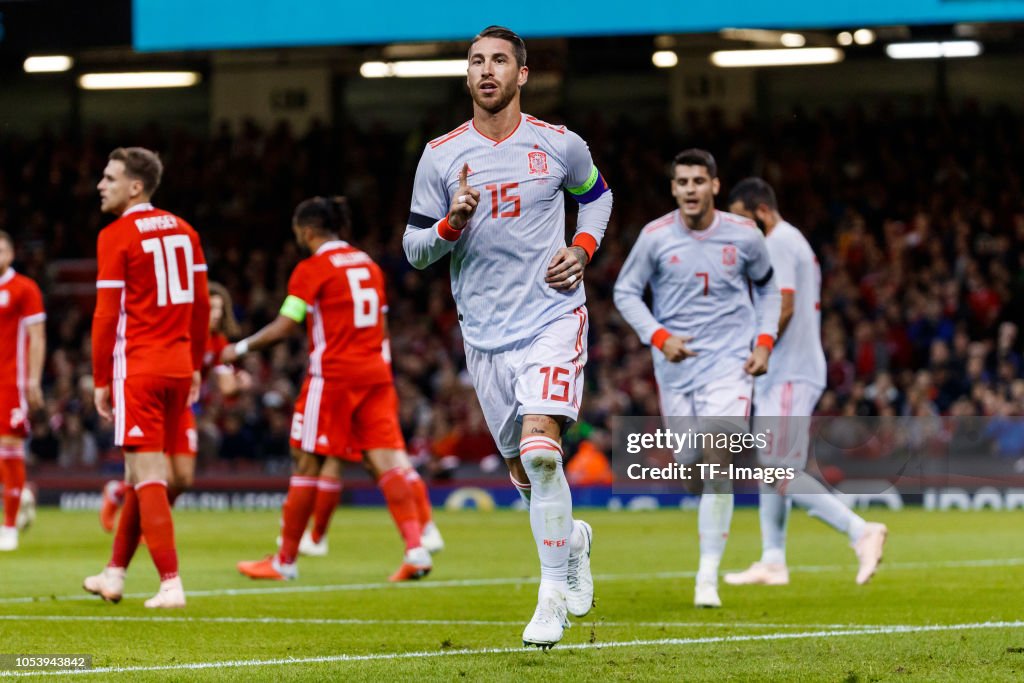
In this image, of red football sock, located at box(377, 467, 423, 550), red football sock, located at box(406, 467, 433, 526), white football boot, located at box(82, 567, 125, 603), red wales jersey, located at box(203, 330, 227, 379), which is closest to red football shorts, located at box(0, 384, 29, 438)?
red wales jersey, located at box(203, 330, 227, 379)

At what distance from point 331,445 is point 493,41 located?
15.4 feet

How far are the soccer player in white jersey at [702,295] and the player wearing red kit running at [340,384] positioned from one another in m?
2.19

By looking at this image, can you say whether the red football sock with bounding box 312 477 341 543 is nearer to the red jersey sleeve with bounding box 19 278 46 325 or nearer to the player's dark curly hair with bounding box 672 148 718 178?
the red jersey sleeve with bounding box 19 278 46 325

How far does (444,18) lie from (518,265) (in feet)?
49.2

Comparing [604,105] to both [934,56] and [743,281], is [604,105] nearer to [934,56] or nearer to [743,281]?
[934,56]

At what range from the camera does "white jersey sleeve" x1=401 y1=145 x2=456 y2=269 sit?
23.0 feet

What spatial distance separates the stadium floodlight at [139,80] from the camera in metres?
33.0

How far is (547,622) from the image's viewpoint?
21.9ft

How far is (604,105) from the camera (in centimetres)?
3184

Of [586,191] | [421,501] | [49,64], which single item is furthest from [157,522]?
[49,64]

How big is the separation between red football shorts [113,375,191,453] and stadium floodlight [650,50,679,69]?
22.7 m

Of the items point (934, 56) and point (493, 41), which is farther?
point (934, 56)

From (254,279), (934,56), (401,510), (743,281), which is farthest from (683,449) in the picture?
(934,56)

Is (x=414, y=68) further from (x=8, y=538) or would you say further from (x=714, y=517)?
(x=714, y=517)
